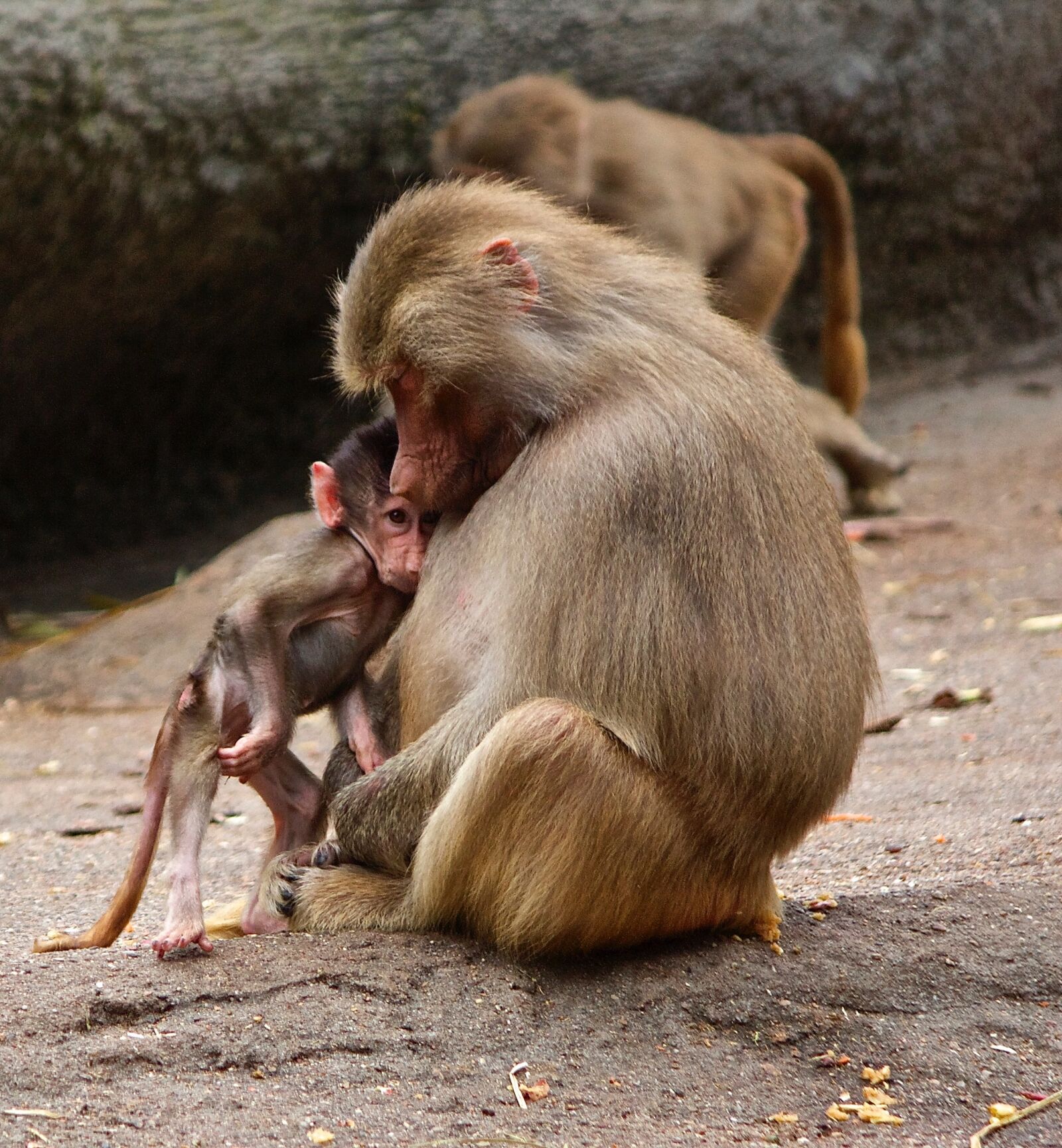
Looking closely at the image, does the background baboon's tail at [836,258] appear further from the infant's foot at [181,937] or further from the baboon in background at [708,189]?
the infant's foot at [181,937]

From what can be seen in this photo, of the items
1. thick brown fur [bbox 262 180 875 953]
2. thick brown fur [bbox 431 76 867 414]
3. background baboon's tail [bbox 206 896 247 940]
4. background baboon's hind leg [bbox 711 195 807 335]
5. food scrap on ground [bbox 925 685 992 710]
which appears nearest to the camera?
thick brown fur [bbox 262 180 875 953]

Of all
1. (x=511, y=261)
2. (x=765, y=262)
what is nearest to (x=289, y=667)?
(x=511, y=261)

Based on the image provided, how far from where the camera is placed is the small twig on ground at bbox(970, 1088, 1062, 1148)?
2.18 meters

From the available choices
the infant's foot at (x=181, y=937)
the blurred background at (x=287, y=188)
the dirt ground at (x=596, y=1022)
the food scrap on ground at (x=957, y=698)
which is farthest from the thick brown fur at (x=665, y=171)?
the infant's foot at (x=181, y=937)

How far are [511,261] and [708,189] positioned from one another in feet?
15.9

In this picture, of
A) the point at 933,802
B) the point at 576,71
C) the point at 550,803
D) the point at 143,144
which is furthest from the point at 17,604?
the point at 550,803

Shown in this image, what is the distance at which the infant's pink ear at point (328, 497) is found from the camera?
9.45 feet

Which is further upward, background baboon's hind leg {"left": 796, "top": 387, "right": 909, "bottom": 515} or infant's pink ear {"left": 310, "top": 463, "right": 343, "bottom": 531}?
infant's pink ear {"left": 310, "top": 463, "right": 343, "bottom": 531}

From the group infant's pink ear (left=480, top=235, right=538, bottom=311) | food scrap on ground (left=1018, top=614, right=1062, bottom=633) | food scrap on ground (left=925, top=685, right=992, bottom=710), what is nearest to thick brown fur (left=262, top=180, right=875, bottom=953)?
infant's pink ear (left=480, top=235, right=538, bottom=311)

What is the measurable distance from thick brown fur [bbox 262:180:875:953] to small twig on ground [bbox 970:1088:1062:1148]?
0.56 meters

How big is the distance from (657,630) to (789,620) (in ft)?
0.75

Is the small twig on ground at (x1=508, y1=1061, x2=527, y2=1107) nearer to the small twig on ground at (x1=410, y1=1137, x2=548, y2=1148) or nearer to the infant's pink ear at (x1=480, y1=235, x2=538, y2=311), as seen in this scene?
the small twig on ground at (x1=410, y1=1137, x2=548, y2=1148)

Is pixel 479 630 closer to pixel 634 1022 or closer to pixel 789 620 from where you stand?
pixel 789 620

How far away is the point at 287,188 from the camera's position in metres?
7.62
